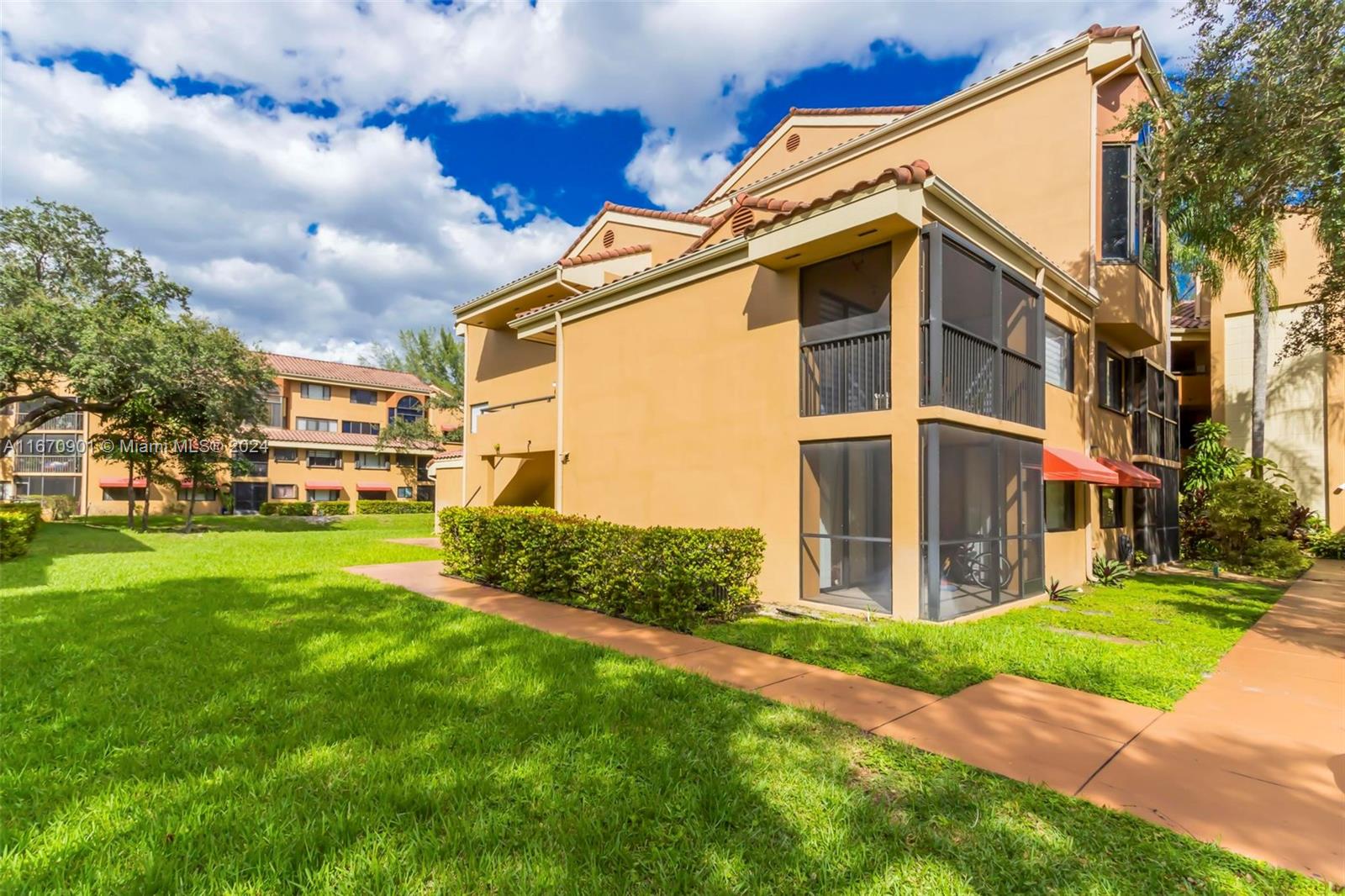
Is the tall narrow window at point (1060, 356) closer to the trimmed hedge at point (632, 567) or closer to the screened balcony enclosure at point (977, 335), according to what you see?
the screened balcony enclosure at point (977, 335)

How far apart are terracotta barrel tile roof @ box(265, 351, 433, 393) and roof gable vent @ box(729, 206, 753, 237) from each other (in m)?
35.9

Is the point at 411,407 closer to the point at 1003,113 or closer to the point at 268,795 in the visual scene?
the point at 1003,113

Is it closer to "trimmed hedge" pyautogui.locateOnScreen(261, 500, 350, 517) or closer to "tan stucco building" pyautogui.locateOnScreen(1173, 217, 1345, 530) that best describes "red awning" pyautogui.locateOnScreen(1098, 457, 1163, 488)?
"tan stucco building" pyautogui.locateOnScreen(1173, 217, 1345, 530)

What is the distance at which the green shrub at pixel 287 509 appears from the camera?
41.4 meters

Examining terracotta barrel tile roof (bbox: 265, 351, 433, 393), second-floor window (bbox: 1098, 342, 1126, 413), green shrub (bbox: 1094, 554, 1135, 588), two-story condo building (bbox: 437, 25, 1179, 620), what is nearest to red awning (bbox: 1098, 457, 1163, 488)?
two-story condo building (bbox: 437, 25, 1179, 620)

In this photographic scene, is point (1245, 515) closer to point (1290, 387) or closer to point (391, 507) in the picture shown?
point (1290, 387)

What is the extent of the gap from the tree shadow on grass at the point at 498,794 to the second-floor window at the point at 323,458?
44.3 meters

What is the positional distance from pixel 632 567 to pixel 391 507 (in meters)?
41.6

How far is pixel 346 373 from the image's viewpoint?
48.3 meters

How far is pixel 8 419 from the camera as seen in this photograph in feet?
125

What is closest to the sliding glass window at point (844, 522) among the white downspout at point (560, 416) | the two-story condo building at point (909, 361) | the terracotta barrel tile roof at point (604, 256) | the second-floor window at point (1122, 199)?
the two-story condo building at point (909, 361)

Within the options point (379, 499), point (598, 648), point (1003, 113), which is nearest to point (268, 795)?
point (598, 648)

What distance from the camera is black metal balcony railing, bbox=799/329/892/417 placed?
9.00 m

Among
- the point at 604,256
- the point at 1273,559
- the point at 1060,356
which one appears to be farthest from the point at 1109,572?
the point at 604,256
